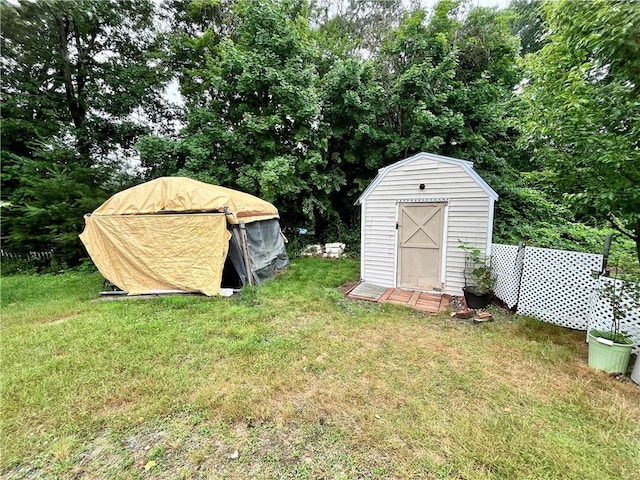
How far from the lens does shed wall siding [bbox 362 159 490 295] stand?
17.2ft

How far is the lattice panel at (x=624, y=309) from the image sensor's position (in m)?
3.02

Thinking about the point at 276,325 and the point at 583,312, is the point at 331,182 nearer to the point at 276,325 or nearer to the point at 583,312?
the point at 276,325

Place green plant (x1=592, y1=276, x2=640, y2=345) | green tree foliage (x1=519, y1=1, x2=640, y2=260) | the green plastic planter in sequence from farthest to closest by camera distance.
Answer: green plant (x1=592, y1=276, x2=640, y2=345)
the green plastic planter
green tree foliage (x1=519, y1=1, x2=640, y2=260)

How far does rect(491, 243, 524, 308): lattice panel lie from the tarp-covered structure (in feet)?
17.0

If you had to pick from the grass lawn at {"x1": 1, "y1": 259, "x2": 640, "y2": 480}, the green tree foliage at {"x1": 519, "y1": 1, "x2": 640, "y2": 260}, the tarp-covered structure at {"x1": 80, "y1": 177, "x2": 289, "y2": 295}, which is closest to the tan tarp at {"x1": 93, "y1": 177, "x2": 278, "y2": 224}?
the tarp-covered structure at {"x1": 80, "y1": 177, "x2": 289, "y2": 295}

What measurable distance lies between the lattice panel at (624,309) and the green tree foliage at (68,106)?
11.5m

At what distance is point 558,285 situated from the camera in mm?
4039

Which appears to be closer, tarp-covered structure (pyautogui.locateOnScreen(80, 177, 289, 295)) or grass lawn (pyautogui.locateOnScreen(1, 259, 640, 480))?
grass lawn (pyautogui.locateOnScreen(1, 259, 640, 480))

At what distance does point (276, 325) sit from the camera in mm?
4164

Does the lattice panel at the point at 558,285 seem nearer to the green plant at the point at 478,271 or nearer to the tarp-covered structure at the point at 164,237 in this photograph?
the green plant at the point at 478,271

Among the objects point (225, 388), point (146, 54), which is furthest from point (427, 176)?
point (146, 54)

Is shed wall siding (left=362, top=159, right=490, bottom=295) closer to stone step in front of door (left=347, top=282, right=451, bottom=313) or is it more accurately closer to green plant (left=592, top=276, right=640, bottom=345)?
stone step in front of door (left=347, top=282, right=451, bottom=313)

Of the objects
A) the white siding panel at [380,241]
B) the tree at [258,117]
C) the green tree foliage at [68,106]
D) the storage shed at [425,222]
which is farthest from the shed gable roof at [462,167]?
the green tree foliage at [68,106]

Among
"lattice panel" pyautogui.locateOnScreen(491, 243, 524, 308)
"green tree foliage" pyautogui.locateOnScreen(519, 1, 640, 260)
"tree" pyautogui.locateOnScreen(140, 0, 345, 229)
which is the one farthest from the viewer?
"tree" pyautogui.locateOnScreen(140, 0, 345, 229)
